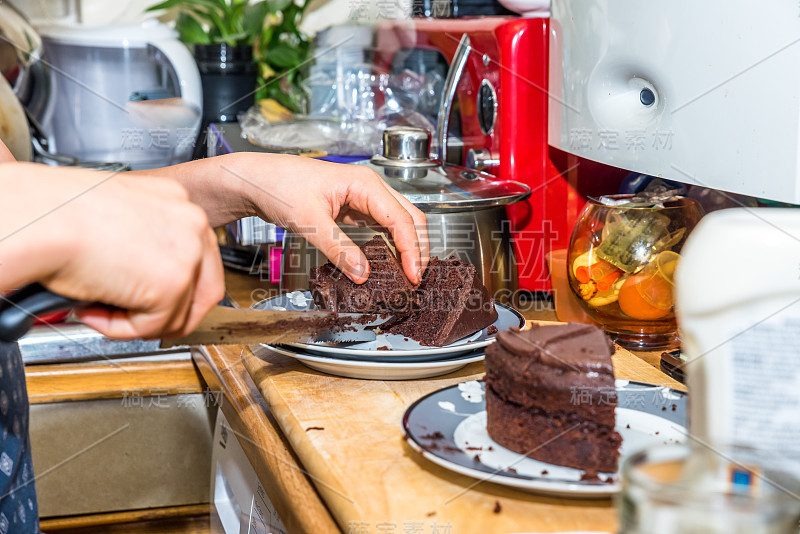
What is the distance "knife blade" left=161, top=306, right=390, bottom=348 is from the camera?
2.27 feet

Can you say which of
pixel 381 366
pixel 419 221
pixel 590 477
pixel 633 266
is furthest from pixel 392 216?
pixel 590 477

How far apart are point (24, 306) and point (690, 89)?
61 cm

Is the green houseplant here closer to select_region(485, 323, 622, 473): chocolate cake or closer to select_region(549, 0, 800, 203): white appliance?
select_region(549, 0, 800, 203): white appliance

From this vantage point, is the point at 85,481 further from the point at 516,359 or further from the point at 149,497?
the point at 516,359

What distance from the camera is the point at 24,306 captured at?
20.8 inches

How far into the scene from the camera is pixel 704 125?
2.53 feet

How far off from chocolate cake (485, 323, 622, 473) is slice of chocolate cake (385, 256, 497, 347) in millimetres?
227

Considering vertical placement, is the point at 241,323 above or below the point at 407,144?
below

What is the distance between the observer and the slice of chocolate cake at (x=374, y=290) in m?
0.89

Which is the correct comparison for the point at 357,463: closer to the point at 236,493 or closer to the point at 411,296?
the point at 411,296

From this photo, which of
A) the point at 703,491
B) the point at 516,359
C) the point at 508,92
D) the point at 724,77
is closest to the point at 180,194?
the point at 516,359

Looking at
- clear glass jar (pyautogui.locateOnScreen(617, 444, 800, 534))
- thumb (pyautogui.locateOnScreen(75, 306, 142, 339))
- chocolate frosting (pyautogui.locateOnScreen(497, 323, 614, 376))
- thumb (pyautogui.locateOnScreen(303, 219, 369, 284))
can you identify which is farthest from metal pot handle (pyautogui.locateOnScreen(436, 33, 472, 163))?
clear glass jar (pyautogui.locateOnScreen(617, 444, 800, 534))

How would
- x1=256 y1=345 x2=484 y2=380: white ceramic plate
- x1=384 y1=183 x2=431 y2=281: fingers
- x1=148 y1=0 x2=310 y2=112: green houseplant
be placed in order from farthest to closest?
x1=148 y1=0 x2=310 y2=112: green houseplant, x1=384 y1=183 x2=431 y2=281: fingers, x1=256 y1=345 x2=484 y2=380: white ceramic plate

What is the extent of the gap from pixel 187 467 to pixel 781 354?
101 cm
